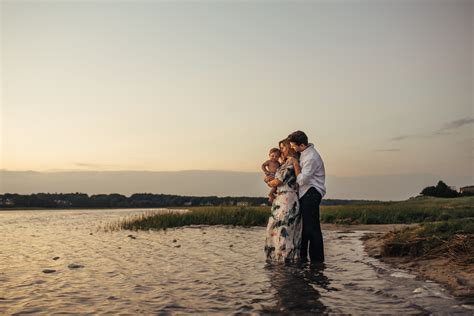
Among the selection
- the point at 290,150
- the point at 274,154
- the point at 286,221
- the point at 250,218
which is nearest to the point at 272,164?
the point at 274,154

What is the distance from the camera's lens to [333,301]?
20.9 feet

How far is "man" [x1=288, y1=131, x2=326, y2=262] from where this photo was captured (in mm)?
9594

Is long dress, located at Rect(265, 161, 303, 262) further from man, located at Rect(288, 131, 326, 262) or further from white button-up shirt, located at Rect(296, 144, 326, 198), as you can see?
white button-up shirt, located at Rect(296, 144, 326, 198)

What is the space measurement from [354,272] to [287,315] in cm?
357

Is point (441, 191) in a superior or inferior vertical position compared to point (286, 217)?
superior

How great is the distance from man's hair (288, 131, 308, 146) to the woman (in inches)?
15.6

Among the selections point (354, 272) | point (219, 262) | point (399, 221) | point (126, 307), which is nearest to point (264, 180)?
point (219, 262)

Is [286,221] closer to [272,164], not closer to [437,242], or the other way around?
[272,164]

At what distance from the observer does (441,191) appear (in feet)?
159

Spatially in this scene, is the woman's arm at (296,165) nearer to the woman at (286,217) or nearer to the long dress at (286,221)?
the woman at (286,217)

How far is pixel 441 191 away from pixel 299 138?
44.5m

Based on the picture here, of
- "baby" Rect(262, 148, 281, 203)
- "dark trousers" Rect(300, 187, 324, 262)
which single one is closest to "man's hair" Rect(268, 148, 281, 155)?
"baby" Rect(262, 148, 281, 203)

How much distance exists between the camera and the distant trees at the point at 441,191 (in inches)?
1876

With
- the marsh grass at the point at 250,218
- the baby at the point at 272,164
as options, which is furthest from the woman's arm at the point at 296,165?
the marsh grass at the point at 250,218
